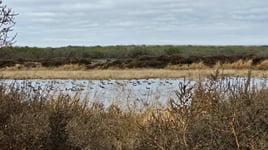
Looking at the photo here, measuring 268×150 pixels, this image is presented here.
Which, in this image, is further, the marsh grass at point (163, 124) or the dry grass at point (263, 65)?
the dry grass at point (263, 65)

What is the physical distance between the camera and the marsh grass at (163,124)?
7.33m

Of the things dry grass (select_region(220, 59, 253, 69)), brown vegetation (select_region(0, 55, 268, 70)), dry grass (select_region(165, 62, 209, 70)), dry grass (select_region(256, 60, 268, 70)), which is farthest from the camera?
brown vegetation (select_region(0, 55, 268, 70))

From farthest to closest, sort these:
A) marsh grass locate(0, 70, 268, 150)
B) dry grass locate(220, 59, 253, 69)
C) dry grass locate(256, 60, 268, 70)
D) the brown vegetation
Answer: the brown vegetation, dry grass locate(220, 59, 253, 69), dry grass locate(256, 60, 268, 70), marsh grass locate(0, 70, 268, 150)

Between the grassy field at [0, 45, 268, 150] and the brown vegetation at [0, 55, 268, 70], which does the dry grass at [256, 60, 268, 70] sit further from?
the grassy field at [0, 45, 268, 150]

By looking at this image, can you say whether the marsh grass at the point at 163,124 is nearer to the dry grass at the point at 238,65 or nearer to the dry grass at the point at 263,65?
the dry grass at the point at 263,65

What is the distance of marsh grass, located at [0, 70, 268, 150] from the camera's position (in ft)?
24.0

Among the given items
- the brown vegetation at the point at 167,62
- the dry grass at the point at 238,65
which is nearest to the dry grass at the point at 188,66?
the brown vegetation at the point at 167,62

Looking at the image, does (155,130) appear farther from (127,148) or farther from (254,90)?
(254,90)

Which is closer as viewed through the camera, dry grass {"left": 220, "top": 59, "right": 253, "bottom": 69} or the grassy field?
the grassy field

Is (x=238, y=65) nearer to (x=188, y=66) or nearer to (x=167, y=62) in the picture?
(x=188, y=66)

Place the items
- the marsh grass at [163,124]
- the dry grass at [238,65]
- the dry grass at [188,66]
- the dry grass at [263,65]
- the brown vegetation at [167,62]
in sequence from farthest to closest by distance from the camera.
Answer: the brown vegetation at [167,62] → the dry grass at [188,66] → the dry grass at [238,65] → the dry grass at [263,65] → the marsh grass at [163,124]

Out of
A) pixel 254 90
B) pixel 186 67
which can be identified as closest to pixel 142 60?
pixel 186 67

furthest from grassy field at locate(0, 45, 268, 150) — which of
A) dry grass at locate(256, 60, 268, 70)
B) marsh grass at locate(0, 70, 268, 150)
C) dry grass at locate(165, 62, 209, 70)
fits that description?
dry grass at locate(165, 62, 209, 70)

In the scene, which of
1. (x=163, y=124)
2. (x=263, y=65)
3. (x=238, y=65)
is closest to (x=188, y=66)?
(x=238, y=65)
